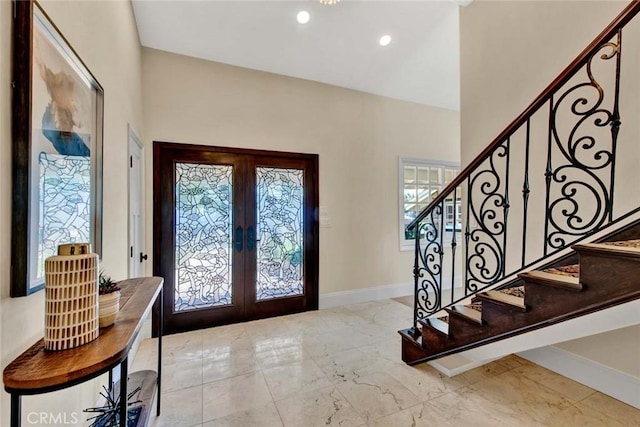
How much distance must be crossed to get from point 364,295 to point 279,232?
161 cm

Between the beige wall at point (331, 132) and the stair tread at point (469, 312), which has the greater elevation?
the beige wall at point (331, 132)

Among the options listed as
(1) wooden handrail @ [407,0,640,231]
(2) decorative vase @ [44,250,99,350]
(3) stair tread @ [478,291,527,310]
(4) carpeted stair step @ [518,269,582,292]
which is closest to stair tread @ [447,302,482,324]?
(3) stair tread @ [478,291,527,310]

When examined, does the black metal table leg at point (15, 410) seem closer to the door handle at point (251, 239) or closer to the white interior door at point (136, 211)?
the white interior door at point (136, 211)

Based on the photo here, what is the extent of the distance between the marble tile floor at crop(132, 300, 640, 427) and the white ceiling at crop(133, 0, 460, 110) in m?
3.23

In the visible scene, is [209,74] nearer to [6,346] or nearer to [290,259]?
[290,259]

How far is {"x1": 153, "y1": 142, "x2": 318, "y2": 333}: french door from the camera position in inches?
126

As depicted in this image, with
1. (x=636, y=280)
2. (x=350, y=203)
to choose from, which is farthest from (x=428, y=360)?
(x=350, y=203)

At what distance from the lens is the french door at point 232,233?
319 cm

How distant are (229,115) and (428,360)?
10.8 feet

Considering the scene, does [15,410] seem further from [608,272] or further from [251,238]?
[251,238]

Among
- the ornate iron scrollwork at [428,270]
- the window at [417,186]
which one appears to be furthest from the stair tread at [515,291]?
the window at [417,186]

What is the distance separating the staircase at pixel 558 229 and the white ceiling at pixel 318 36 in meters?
1.80

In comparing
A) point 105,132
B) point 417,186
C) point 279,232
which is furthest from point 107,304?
point 417,186

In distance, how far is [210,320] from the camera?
3.34 metres
